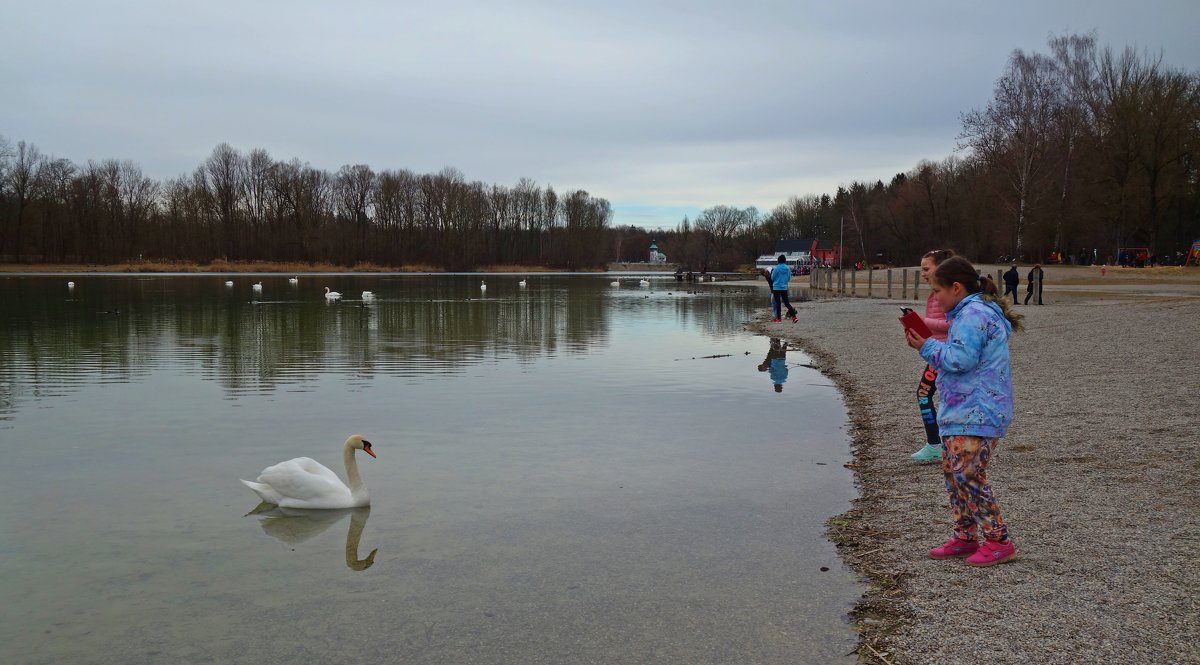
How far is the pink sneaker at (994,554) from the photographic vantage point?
479cm

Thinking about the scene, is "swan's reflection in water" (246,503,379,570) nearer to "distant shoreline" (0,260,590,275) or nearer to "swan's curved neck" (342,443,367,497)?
"swan's curved neck" (342,443,367,497)

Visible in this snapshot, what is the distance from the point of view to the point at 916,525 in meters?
5.79

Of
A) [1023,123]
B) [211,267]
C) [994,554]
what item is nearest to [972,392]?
[994,554]

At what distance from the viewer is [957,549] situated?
198 inches

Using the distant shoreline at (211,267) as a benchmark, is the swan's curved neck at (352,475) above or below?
below

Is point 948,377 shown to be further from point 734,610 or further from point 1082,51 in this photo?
point 1082,51

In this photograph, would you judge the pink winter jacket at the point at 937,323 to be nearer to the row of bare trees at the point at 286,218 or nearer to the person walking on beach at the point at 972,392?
the person walking on beach at the point at 972,392

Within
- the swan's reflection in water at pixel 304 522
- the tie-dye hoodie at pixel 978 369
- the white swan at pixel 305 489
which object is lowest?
the swan's reflection in water at pixel 304 522

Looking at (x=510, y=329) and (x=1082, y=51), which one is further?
(x=1082, y=51)

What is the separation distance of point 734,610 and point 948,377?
5.85 ft

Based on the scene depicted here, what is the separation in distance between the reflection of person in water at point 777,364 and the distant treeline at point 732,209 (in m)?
32.4

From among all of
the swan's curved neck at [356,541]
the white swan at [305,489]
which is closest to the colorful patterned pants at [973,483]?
the swan's curved neck at [356,541]

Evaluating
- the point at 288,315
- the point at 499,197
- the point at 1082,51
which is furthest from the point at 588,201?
the point at 288,315

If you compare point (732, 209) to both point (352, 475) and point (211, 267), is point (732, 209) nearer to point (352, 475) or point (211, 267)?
point (211, 267)
